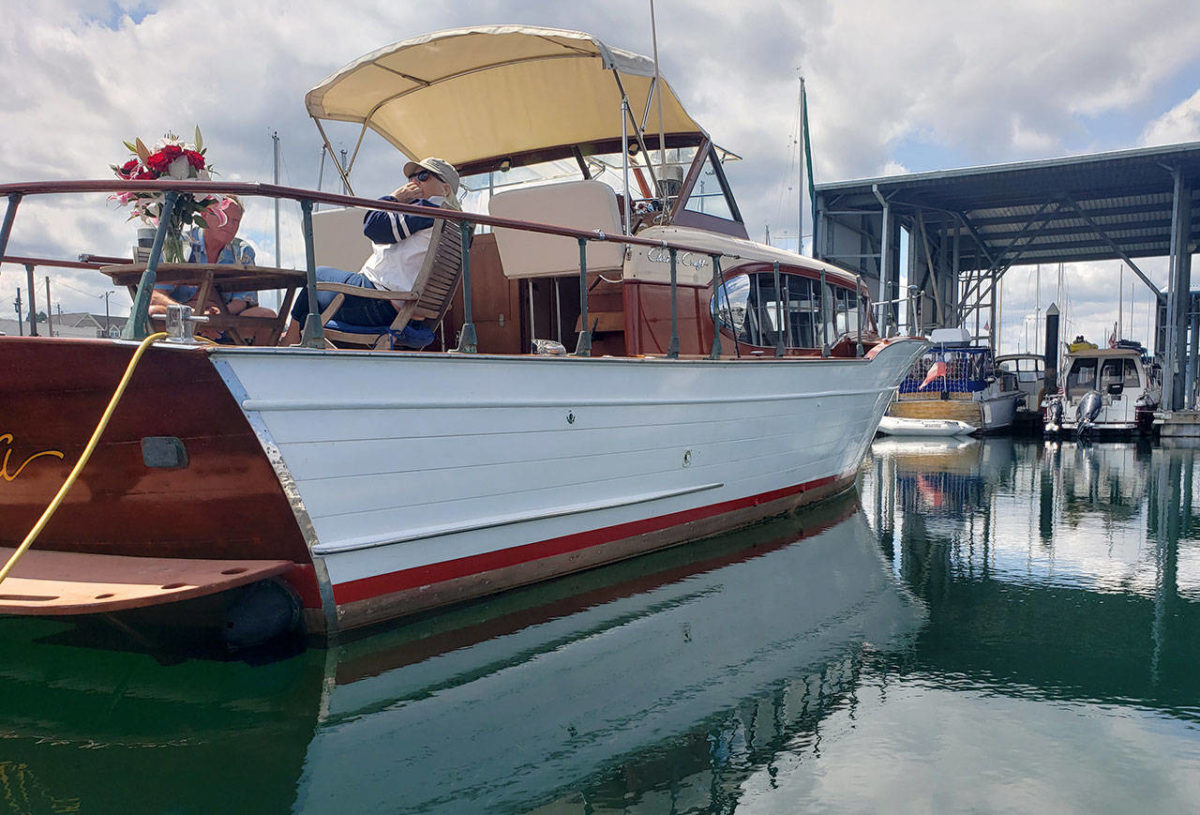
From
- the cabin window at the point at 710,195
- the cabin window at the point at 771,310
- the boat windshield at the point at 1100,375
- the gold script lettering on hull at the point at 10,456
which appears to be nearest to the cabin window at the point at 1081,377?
the boat windshield at the point at 1100,375

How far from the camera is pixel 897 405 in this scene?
752 inches

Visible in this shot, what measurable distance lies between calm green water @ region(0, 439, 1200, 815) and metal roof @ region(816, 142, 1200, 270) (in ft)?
50.1

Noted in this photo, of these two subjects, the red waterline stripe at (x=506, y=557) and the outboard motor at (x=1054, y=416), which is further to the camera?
the outboard motor at (x=1054, y=416)

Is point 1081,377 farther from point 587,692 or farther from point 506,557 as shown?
point 587,692

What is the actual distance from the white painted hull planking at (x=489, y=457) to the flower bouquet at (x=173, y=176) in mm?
1002

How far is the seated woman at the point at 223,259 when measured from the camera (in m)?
4.29

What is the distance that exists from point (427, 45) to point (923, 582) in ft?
17.2

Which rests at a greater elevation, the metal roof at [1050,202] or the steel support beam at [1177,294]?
the metal roof at [1050,202]

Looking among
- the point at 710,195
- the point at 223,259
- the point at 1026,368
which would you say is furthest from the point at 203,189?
the point at 1026,368

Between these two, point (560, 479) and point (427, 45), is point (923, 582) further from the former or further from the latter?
point (427, 45)

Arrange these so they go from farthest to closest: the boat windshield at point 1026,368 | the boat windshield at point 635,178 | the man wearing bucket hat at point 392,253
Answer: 1. the boat windshield at point 1026,368
2. the boat windshield at point 635,178
3. the man wearing bucket hat at point 392,253

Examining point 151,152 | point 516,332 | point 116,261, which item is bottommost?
point 516,332

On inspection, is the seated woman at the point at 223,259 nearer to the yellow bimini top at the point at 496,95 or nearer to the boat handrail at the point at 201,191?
the boat handrail at the point at 201,191

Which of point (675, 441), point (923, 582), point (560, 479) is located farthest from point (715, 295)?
point (923, 582)
